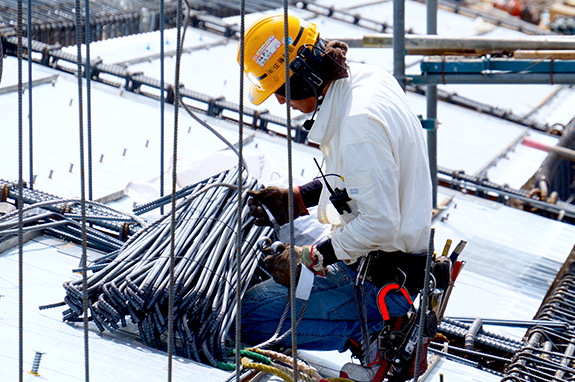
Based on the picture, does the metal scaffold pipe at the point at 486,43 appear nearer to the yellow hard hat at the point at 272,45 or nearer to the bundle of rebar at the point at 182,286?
the yellow hard hat at the point at 272,45

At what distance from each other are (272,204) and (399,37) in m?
3.03

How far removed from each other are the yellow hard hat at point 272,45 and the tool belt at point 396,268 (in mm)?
1098

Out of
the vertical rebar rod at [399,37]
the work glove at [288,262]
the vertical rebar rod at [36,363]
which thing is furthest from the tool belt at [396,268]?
the vertical rebar rod at [399,37]

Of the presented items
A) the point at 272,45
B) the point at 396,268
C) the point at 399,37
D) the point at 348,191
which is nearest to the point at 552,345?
the point at 396,268

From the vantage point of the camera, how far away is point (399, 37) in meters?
6.56

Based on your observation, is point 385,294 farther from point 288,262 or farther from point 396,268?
point 288,262

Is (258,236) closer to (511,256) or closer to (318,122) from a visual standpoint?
(318,122)

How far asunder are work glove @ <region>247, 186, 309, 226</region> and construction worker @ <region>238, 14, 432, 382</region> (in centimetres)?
26

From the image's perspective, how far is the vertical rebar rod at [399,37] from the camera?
6484mm

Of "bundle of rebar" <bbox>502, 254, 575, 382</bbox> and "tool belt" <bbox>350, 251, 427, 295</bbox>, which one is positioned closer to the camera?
"tool belt" <bbox>350, 251, 427, 295</bbox>

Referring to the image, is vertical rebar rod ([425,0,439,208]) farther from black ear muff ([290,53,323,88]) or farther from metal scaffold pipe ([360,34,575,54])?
black ear muff ([290,53,323,88])

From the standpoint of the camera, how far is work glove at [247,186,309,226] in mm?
4207

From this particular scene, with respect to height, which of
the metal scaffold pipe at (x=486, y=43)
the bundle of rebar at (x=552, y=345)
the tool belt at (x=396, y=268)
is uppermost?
the metal scaffold pipe at (x=486, y=43)

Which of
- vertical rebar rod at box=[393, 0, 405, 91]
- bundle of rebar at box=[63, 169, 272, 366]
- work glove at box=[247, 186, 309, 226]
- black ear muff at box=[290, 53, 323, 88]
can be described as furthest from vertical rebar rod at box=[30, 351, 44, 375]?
vertical rebar rod at box=[393, 0, 405, 91]
